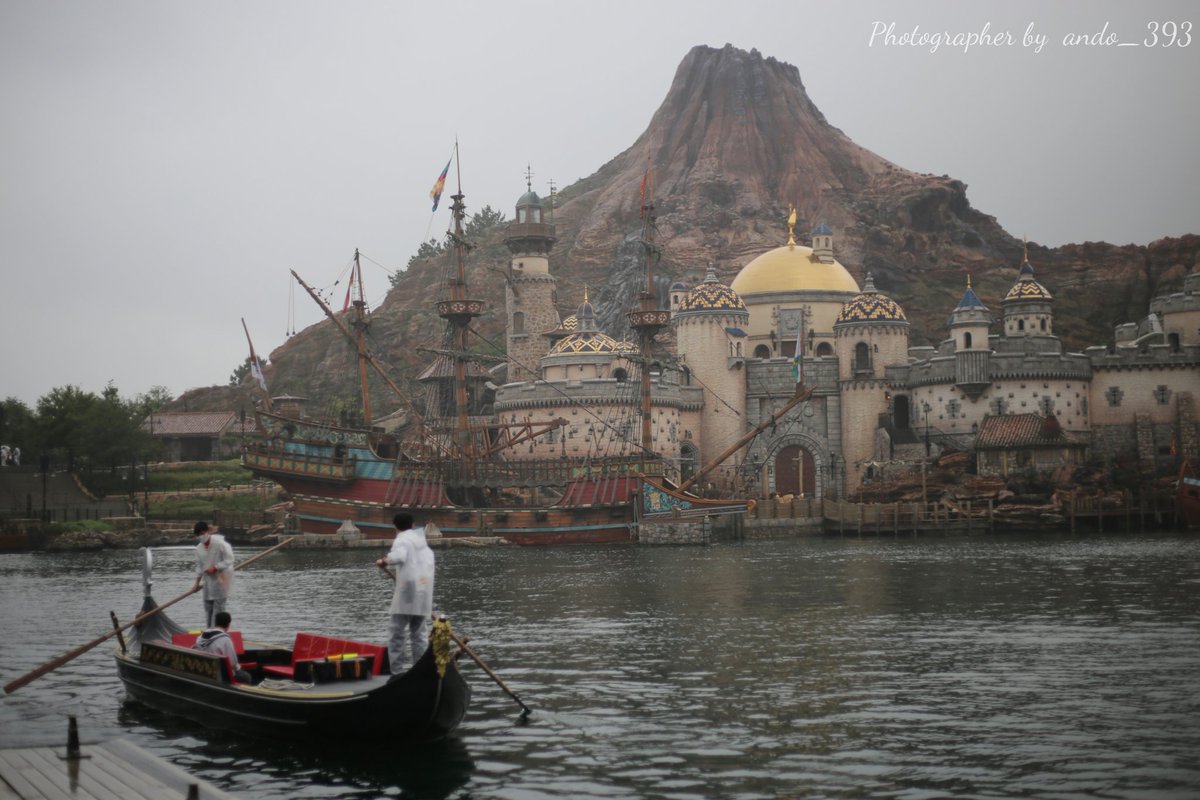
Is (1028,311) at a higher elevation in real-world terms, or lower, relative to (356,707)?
higher

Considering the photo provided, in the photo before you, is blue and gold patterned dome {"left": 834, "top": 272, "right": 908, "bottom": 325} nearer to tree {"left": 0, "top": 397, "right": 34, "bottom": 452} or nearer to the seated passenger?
tree {"left": 0, "top": 397, "right": 34, "bottom": 452}

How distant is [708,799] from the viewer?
637 inches

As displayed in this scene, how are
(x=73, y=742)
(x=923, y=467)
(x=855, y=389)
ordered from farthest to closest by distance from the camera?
1. (x=855, y=389)
2. (x=923, y=467)
3. (x=73, y=742)

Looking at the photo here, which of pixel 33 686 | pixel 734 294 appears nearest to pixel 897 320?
pixel 734 294

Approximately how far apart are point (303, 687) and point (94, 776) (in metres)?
5.21

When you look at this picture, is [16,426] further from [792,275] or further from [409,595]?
[409,595]

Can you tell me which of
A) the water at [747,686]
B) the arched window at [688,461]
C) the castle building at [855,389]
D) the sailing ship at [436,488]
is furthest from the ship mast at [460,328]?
the water at [747,686]

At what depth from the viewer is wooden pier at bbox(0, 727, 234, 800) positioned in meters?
14.7

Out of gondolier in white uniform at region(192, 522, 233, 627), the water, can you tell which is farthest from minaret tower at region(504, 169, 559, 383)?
gondolier in white uniform at region(192, 522, 233, 627)

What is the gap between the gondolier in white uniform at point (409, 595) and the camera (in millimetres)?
19141

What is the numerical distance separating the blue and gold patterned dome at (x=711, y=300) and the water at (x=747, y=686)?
49271 millimetres

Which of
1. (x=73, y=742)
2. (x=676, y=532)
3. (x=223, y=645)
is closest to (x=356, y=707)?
(x=223, y=645)

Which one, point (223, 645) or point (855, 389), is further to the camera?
point (855, 389)

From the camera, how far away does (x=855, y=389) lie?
92188 mm
